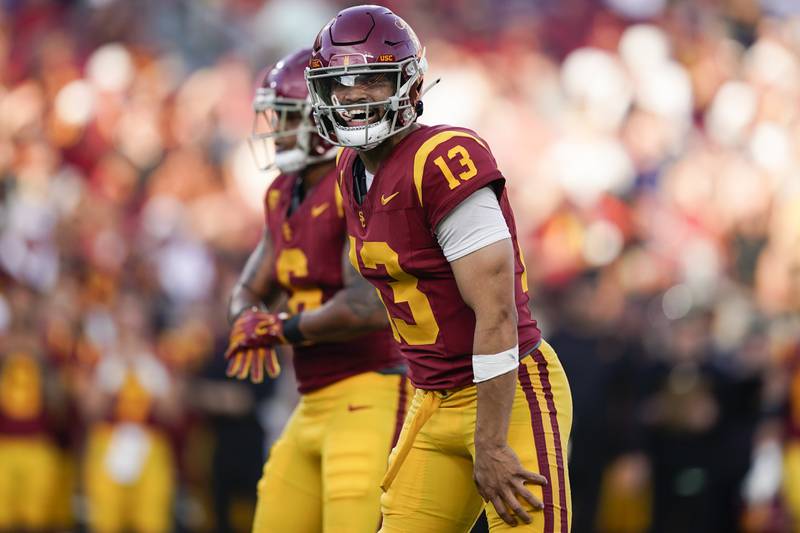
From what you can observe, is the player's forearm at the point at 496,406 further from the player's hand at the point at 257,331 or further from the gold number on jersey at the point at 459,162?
the player's hand at the point at 257,331

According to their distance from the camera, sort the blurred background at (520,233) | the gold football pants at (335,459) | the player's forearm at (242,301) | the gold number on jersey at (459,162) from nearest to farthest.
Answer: the gold number on jersey at (459,162) < the gold football pants at (335,459) < the player's forearm at (242,301) < the blurred background at (520,233)

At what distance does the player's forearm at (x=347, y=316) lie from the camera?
5004 mm

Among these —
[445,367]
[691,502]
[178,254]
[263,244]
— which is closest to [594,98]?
[178,254]

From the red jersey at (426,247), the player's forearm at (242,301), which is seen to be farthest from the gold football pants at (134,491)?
the red jersey at (426,247)

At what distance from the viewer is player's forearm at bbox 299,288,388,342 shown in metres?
5.00

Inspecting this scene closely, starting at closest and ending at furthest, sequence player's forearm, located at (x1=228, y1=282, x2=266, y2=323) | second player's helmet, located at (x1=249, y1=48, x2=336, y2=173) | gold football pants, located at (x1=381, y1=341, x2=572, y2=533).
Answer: gold football pants, located at (x1=381, y1=341, x2=572, y2=533), second player's helmet, located at (x1=249, y1=48, x2=336, y2=173), player's forearm, located at (x1=228, y1=282, x2=266, y2=323)

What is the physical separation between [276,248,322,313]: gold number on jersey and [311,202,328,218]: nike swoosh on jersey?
15 cm

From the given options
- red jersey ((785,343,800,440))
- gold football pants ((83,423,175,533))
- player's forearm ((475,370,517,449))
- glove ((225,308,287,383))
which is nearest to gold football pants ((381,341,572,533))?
player's forearm ((475,370,517,449))

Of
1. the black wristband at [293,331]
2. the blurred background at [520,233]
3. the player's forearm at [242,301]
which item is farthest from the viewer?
the blurred background at [520,233]

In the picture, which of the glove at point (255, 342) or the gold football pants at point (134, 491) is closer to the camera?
the glove at point (255, 342)

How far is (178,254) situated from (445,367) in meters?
8.26

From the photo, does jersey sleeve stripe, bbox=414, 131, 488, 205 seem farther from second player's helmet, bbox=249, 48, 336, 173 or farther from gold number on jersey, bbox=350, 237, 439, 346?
second player's helmet, bbox=249, 48, 336, 173

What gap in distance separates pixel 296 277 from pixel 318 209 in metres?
0.28

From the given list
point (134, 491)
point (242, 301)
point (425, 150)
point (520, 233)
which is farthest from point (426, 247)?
point (520, 233)
